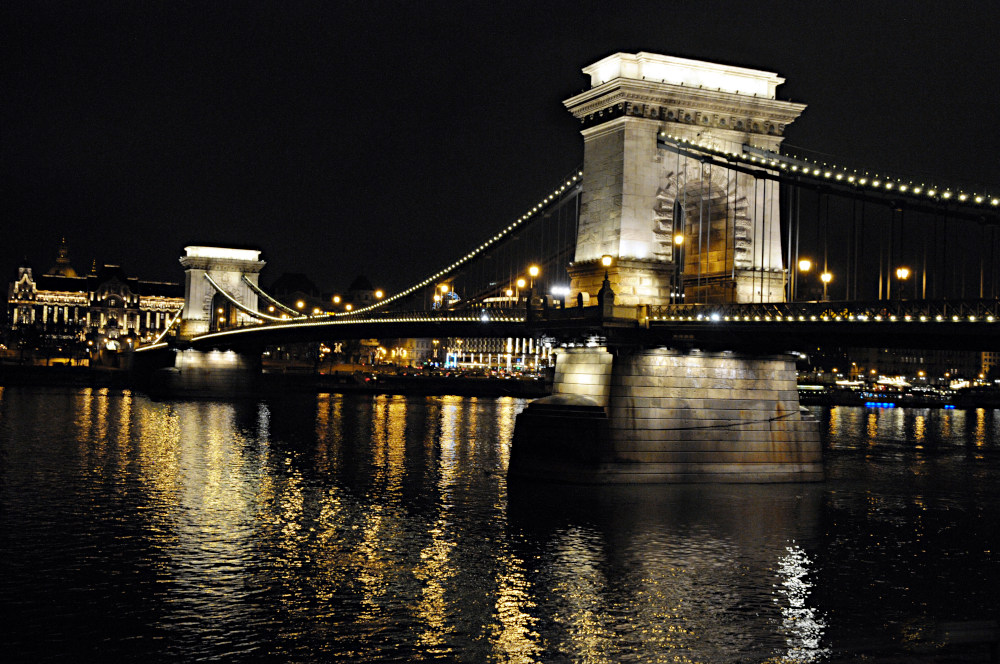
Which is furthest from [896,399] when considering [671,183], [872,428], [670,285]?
[671,183]

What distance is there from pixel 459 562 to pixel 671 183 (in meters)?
17.8

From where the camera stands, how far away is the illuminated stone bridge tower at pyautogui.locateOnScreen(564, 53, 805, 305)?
37.4m

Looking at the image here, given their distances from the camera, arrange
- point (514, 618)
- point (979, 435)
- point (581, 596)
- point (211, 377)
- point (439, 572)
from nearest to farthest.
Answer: point (514, 618) < point (581, 596) < point (439, 572) < point (979, 435) < point (211, 377)

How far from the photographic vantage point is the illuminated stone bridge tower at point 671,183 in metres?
37.4

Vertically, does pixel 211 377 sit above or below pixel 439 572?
above

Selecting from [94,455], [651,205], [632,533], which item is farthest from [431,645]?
[94,455]

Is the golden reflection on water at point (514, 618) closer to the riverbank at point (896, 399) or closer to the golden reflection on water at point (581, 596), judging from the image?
the golden reflection on water at point (581, 596)

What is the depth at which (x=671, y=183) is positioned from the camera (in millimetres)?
38094

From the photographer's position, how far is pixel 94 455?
45.5m

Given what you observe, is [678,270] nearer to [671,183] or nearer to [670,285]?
[670,285]

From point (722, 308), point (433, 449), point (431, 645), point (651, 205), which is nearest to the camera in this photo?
point (431, 645)

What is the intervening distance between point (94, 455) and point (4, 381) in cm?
7008

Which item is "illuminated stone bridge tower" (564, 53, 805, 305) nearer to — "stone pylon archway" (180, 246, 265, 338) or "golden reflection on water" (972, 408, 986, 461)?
"golden reflection on water" (972, 408, 986, 461)

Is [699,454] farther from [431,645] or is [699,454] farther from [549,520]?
[431,645]
